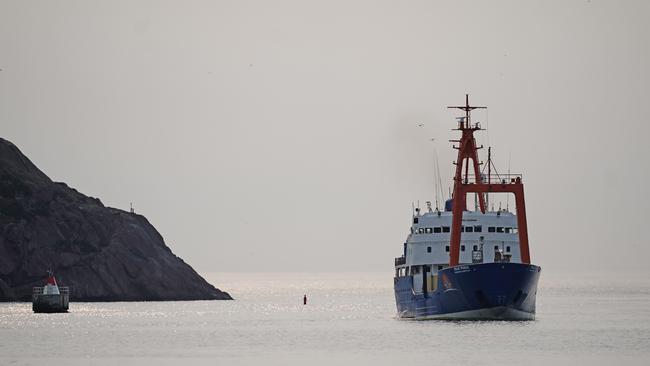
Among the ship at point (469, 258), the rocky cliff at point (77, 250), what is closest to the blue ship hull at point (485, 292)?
the ship at point (469, 258)

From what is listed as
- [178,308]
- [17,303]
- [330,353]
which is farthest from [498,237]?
[17,303]

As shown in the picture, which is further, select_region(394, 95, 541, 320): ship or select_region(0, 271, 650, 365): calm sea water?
select_region(394, 95, 541, 320): ship

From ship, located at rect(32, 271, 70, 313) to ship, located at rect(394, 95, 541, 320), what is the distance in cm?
4251

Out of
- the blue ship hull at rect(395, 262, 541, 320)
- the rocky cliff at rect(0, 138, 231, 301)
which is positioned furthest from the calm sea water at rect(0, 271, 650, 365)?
the rocky cliff at rect(0, 138, 231, 301)

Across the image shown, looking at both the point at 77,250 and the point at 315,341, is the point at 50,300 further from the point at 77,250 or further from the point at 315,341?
the point at 315,341

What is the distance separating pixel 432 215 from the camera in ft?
376

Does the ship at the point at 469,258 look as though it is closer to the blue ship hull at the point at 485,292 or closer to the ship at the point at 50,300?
the blue ship hull at the point at 485,292

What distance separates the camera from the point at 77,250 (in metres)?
184

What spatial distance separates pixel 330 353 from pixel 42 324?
4490cm

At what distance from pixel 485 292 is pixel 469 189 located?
9.95 m

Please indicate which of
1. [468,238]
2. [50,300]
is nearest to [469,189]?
[468,238]

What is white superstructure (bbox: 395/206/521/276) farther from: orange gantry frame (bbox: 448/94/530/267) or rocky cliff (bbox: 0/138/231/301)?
rocky cliff (bbox: 0/138/231/301)

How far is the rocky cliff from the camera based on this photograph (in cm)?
17950

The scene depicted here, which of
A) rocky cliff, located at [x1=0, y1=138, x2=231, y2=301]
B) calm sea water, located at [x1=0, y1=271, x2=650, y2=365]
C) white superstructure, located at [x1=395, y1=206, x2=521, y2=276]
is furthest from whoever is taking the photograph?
rocky cliff, located at [x1=0, y1=138, x2=231, y2=301]
